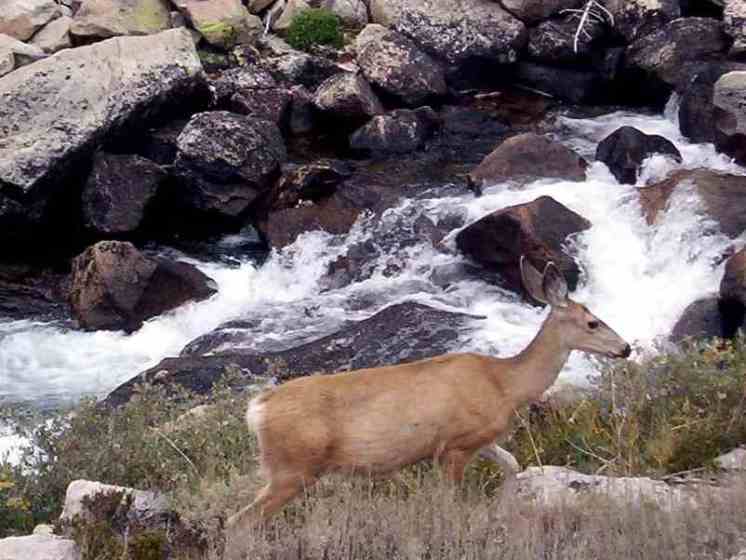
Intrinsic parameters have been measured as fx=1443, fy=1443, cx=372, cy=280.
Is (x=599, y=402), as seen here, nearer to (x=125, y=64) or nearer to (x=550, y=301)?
(x=550, y=301)

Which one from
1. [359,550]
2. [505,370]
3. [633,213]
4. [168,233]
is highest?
[359,550]

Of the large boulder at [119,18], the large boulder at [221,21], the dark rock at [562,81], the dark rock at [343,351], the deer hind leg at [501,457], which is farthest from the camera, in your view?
the large boulder at [221,21]

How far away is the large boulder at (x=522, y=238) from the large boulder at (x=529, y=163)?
54.9 inches

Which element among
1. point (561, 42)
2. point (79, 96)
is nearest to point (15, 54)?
point (79, 96)

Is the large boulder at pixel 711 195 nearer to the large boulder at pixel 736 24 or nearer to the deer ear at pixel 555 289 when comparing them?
the large boulder at pixel 736 24

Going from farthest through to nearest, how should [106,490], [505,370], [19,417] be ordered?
[19,417] < [505,370] < [106,490]

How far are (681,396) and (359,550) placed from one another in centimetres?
309

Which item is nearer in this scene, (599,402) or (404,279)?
(599,402)

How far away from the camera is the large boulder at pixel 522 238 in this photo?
42.8 ft

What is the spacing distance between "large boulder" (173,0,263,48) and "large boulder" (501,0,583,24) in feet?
11.2

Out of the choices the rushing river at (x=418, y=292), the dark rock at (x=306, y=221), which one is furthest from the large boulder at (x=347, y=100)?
the dark rock at (x=306, y=221)

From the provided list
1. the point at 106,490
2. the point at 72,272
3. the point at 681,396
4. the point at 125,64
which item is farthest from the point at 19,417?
the point at 125,64

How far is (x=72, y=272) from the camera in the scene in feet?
45.4

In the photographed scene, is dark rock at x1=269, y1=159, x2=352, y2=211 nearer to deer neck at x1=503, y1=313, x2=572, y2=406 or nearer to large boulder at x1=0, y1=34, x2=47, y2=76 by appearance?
large boulder at x1=0, y1=34, x2=47, y2=76
